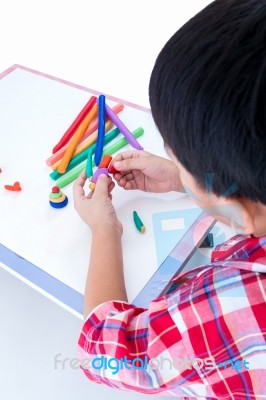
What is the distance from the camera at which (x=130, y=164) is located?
0.71 metres

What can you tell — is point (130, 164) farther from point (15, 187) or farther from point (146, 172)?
point (15, 187)

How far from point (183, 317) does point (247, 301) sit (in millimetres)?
66

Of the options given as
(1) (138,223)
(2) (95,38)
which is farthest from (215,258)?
(2) (95,38)

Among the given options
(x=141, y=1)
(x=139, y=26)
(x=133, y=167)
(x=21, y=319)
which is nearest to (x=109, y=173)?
(x=133, y=167)

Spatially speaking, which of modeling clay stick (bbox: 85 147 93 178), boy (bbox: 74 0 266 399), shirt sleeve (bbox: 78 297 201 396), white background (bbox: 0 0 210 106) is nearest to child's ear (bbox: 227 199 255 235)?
boy (bbox: 74 0 266 399)

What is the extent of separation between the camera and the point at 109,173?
2.38ft

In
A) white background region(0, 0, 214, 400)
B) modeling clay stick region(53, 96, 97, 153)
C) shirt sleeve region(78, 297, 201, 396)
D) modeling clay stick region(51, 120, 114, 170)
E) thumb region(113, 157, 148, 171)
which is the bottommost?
shirt sleeve region(78, 297, 201, 396)

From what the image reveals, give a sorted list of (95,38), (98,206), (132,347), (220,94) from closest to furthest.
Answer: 1. (220,94)
2. (132,347)
3. (98,206)
4. (95,38)

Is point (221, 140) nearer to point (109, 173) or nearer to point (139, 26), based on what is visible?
point (109, 173)

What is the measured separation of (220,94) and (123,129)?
442 mm

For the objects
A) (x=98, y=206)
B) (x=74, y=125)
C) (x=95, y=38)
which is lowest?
(x=98, y=206)

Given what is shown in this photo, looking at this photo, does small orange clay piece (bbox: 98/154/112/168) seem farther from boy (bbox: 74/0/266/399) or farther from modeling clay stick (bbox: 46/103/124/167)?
boy (bbox: 74/0/266/399)

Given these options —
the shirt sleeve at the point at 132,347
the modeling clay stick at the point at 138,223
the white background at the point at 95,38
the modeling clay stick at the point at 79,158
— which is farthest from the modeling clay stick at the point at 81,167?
the white background at the point at 95,38

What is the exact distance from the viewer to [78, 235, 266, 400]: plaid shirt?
0.45m
